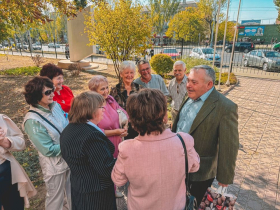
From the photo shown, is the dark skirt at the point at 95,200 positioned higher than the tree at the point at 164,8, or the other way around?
the tree at the point at 164,8

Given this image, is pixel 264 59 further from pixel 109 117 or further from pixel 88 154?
pixel 88 154

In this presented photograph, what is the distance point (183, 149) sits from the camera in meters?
1.31

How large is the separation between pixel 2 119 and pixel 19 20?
3.89 m

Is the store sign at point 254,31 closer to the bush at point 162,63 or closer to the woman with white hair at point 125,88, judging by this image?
the bush at point 162,63

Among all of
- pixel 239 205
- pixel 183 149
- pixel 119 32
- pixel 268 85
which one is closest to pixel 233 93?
pixel 268 85

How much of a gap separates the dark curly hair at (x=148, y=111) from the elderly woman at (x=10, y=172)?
4.67 feet

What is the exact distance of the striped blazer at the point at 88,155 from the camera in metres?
1.52

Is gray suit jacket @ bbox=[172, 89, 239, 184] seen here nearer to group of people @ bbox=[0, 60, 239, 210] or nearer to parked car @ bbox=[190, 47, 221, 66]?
group of people @ bbox=[0, 60, 239, 210]

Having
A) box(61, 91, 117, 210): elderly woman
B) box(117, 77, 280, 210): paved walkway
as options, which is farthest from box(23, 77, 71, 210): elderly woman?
box(117, 77, 280, 210): paved walkway

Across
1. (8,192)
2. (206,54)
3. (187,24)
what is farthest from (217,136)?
(187,24)

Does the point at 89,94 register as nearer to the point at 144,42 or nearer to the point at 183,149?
the point at 183,149

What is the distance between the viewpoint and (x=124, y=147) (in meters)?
1.30

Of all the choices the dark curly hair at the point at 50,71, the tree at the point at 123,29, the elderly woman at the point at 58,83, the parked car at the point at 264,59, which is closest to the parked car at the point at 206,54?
the parked car at the point at 264,59

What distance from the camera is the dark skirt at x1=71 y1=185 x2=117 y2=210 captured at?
66.6 inches
